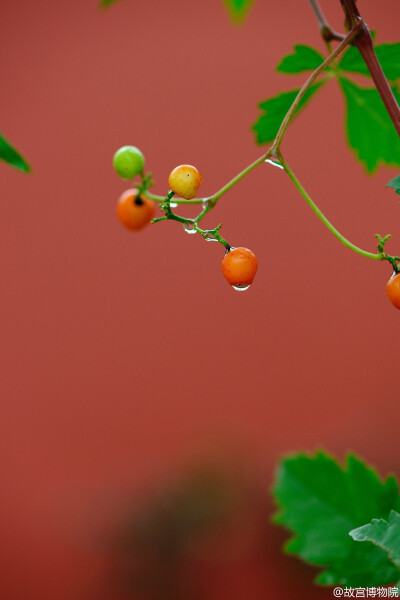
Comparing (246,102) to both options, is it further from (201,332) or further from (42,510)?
(42,510)

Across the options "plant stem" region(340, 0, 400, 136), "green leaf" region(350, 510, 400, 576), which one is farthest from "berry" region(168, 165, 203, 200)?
"green leaf" region(350, 510, 400, 576)

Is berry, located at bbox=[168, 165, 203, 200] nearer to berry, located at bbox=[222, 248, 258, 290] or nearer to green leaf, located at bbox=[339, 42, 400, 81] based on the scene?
berry, located at bbox=[222, 248, 258, 290]

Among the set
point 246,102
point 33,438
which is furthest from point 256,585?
point 246,102

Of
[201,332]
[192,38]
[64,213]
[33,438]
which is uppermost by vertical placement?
[192,38]

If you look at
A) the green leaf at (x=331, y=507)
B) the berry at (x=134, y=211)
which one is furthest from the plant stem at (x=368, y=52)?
the green leaf at (x=331, y=507)

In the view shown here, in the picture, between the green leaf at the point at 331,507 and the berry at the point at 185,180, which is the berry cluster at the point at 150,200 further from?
the green leaf at the point at 331,507

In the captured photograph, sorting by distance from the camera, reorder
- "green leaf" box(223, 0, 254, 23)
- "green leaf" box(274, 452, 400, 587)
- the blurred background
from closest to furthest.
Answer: "green leaf" box(223, 0, 254, 23)
"green leaf" box(274, 452, 400, 587)
the blurred background
